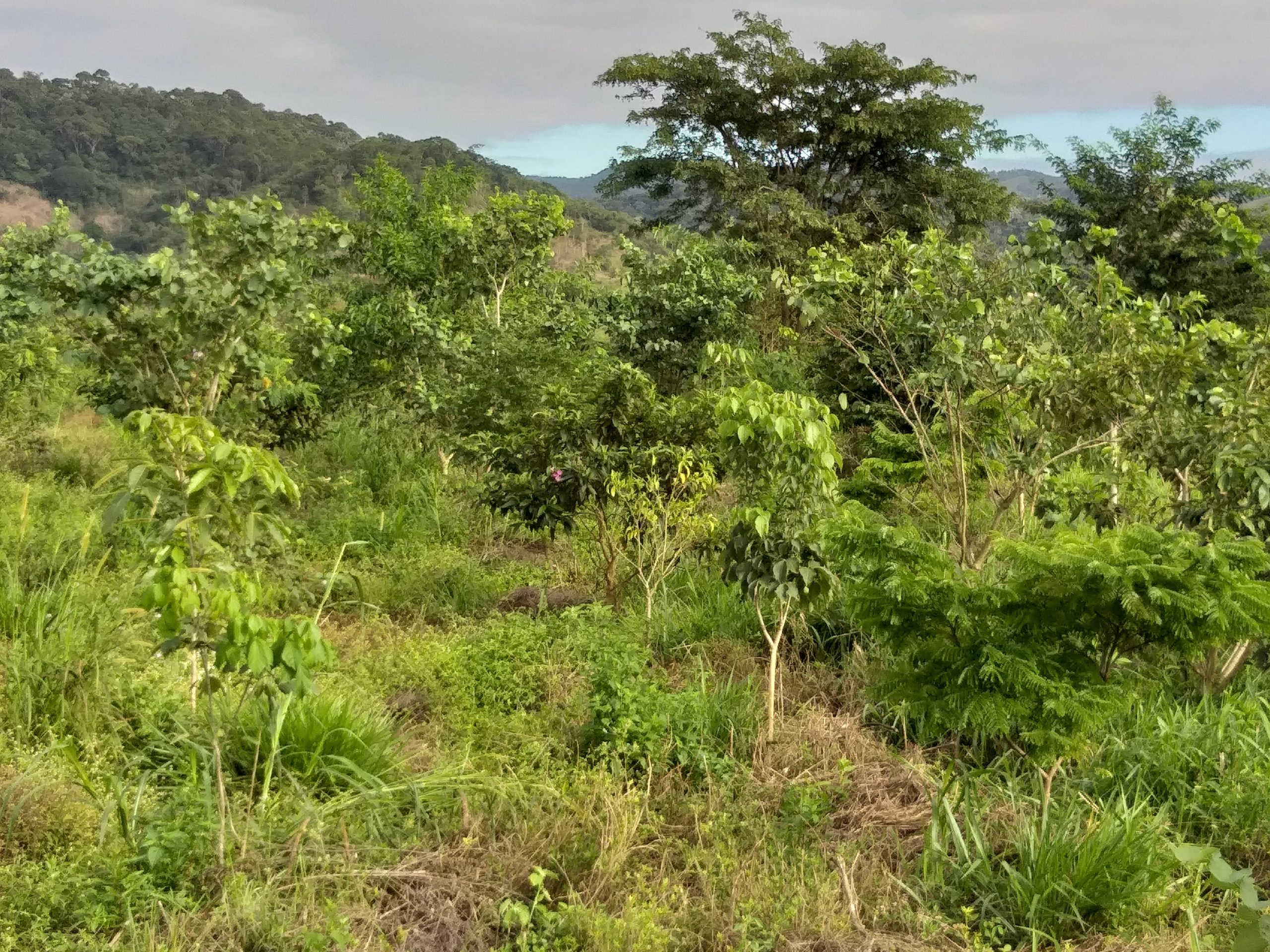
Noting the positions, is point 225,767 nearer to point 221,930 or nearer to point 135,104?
point 221,930

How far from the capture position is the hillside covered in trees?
285cm

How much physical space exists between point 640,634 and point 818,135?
58.0 feet

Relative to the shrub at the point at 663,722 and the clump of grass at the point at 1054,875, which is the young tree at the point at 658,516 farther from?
the clump of grass at the point at 1054,875

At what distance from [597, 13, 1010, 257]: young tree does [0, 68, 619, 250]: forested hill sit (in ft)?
63.8

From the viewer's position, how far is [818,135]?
20062 mm

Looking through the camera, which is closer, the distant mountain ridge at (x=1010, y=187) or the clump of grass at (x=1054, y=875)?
the clump of grass at (x=1054, y=875)

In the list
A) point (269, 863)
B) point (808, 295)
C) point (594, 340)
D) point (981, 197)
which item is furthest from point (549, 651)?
point (981, 197)

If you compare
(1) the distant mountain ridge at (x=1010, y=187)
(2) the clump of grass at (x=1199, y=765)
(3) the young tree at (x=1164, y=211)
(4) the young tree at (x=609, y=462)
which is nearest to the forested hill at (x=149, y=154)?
(1) the distant mountain ridge at (x=1010, y=187)

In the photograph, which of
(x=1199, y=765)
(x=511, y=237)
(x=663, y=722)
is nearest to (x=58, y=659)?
(x=663, y=722)

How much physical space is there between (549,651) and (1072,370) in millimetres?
3171

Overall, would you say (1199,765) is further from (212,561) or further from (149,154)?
(149,154)

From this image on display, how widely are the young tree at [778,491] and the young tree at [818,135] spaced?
51.2 ft

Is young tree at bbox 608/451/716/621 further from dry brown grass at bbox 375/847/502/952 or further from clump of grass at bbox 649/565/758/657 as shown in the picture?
dry brown grass at bbox 375/847/502/952

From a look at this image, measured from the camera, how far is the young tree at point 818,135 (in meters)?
19.3
